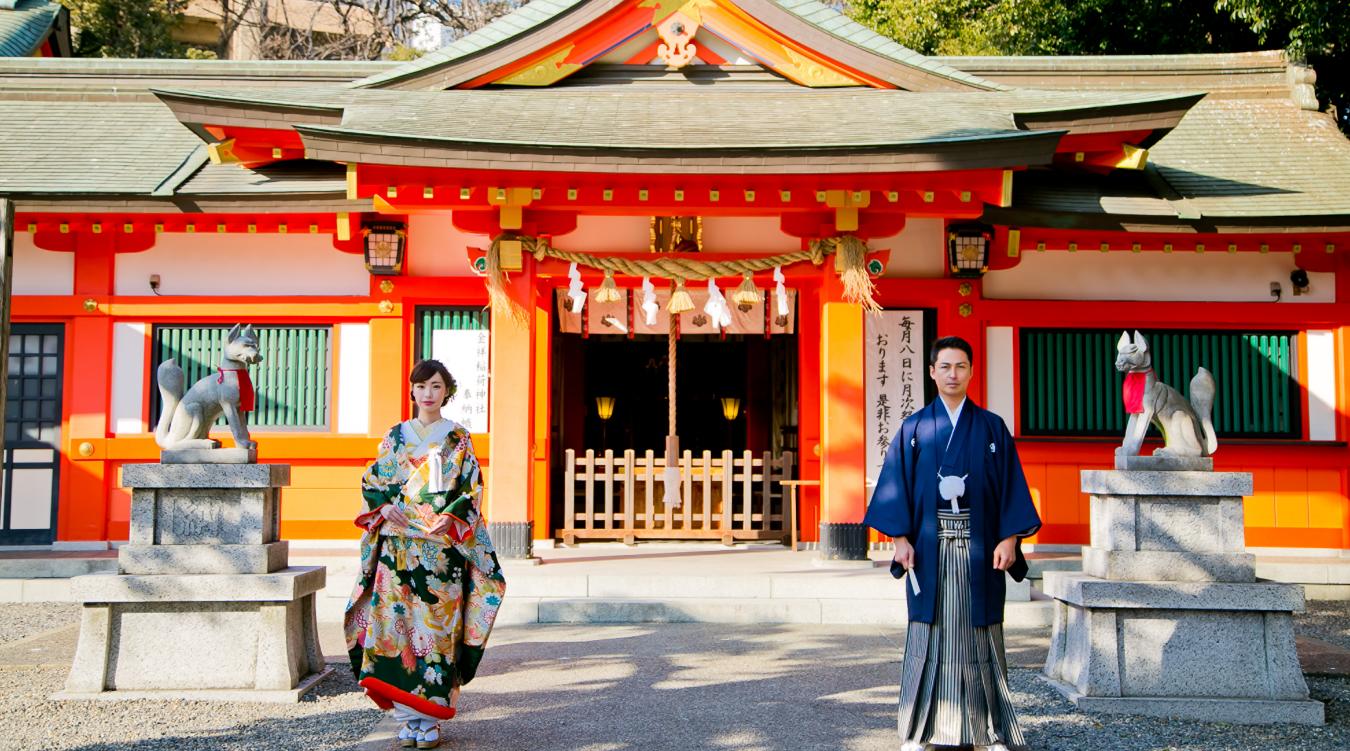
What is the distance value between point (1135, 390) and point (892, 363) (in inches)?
169

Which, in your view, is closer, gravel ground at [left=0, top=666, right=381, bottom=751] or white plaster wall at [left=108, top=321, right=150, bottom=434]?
gravel ground at [left=0, top=666, right=381, bottom=751]

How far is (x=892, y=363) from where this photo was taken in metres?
10.5

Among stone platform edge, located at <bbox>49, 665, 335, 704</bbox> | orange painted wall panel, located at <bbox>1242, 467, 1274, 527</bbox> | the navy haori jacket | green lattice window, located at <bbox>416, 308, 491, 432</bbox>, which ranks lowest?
stone platform edge, located at <bbox>49, 665, 335, 704</bbox>

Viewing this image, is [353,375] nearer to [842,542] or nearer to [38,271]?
[38,271]

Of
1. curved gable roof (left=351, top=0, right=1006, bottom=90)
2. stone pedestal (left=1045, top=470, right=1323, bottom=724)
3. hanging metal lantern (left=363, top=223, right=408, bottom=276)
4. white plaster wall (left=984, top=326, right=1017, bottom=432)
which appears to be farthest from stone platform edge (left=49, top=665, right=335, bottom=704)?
white plaster wall (left=984, top=326, right=1017, bottom=432)

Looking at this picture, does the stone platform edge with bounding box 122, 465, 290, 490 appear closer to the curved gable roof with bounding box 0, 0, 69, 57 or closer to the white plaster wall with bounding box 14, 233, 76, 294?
the white plaster wall with bounding box 14, 233, 76, 294

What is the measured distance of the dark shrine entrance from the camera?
10586 millimetres

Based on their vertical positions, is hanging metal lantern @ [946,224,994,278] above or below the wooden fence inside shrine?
above

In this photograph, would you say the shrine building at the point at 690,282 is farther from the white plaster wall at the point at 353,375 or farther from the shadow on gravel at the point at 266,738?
the shadow on gravel at the point at 266,738

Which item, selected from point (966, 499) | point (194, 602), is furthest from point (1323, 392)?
point (194, 602)

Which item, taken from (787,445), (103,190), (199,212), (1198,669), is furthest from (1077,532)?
(103,190)

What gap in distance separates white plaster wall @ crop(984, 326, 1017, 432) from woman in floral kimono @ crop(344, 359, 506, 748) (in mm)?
6588

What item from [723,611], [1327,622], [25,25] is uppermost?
[25,25]

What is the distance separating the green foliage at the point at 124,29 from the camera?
823 inches
